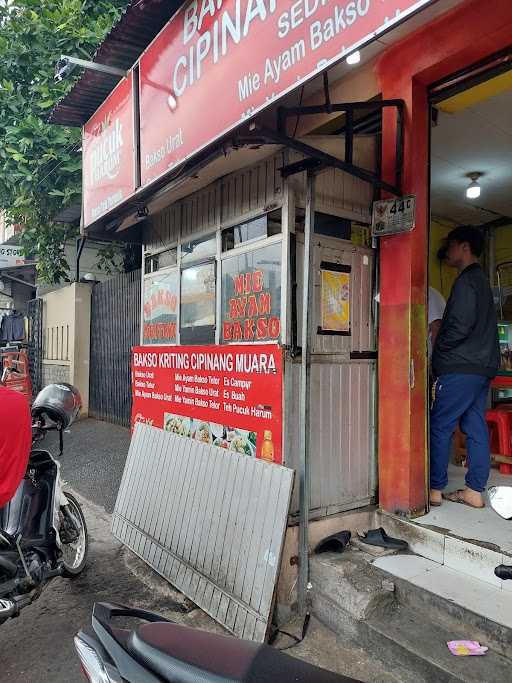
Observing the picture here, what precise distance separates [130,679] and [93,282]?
9.10m

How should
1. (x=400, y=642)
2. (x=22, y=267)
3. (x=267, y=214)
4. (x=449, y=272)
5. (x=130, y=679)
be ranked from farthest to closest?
1. (x=22, y=267)
2. (x=449, y=272)
3. (x=267, y=214)
4. (x=400, y=642)
5. (x=130, y=679)

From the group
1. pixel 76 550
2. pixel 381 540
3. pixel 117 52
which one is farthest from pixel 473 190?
pixel 76 550

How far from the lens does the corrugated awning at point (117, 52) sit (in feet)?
11.5

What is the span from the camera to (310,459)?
3.25 metres

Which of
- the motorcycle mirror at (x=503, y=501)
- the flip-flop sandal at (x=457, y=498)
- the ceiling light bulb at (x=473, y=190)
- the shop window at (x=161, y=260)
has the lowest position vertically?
the flip-flop sandal at (x=457, y=498)

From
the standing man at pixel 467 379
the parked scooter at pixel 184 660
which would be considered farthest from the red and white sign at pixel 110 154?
the parked scooter at pixel 184 660

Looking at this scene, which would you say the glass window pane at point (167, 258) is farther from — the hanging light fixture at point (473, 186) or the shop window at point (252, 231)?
the hanging light fixture at point (473, 186)

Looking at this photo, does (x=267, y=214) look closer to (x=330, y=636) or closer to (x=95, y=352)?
(x=330, y=636)

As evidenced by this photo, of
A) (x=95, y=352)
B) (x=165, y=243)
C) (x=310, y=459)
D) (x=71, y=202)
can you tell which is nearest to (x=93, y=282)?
(x=95, y=352)

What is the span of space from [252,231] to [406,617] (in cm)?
267

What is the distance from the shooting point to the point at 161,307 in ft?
16.4

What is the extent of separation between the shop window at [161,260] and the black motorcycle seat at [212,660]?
379cm

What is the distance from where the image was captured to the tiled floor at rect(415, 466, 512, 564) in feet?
9.39

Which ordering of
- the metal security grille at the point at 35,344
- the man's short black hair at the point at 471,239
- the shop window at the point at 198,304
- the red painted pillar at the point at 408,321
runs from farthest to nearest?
the metal security grille at the point at 35,344
the shop window at the point at 198,304
the man's short black hair at the point at 471,239
the red painted pillar at the point at 408,321
